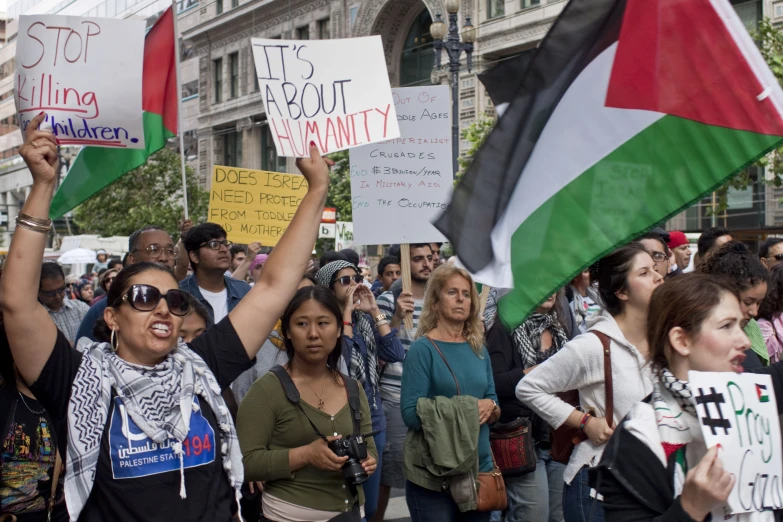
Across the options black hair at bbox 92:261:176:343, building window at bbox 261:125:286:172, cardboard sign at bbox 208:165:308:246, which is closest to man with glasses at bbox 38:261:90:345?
cardboard sign at bbox 208:165:308:246

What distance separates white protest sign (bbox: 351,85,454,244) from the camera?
6898 mm

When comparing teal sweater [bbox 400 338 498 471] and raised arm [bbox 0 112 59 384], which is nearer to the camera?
raised arm [bbox 0 112 59 384]

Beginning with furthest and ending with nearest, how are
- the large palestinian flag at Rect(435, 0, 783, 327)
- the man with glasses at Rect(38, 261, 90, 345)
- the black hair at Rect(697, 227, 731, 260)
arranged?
the black hair at Rect(697, 227, 731, 260) < the man with glasses at Rect(38, 261, 90, 345) < the large palestinian flag at Rect(435, 0, 783, 327)

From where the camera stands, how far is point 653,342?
2807mm

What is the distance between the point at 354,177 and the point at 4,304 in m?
4.40

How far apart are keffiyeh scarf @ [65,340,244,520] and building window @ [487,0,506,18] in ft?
92.3

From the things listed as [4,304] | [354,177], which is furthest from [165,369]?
[354,177]

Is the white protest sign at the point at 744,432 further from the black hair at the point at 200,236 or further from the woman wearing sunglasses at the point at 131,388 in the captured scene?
the black hair at the point at 200,236

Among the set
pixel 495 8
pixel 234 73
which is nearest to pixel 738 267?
pixel 495 8

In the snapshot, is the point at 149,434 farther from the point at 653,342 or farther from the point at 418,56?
the point at 418,56

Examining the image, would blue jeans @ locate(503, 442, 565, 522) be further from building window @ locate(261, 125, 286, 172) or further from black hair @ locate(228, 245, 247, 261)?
building window @ locate(261, 125, 286, 172)

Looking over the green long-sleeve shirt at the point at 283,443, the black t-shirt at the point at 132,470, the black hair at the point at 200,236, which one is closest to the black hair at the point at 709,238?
the black hair at the point at 200,236

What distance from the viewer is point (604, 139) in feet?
12.7

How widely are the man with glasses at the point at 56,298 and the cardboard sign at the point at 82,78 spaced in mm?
1168
